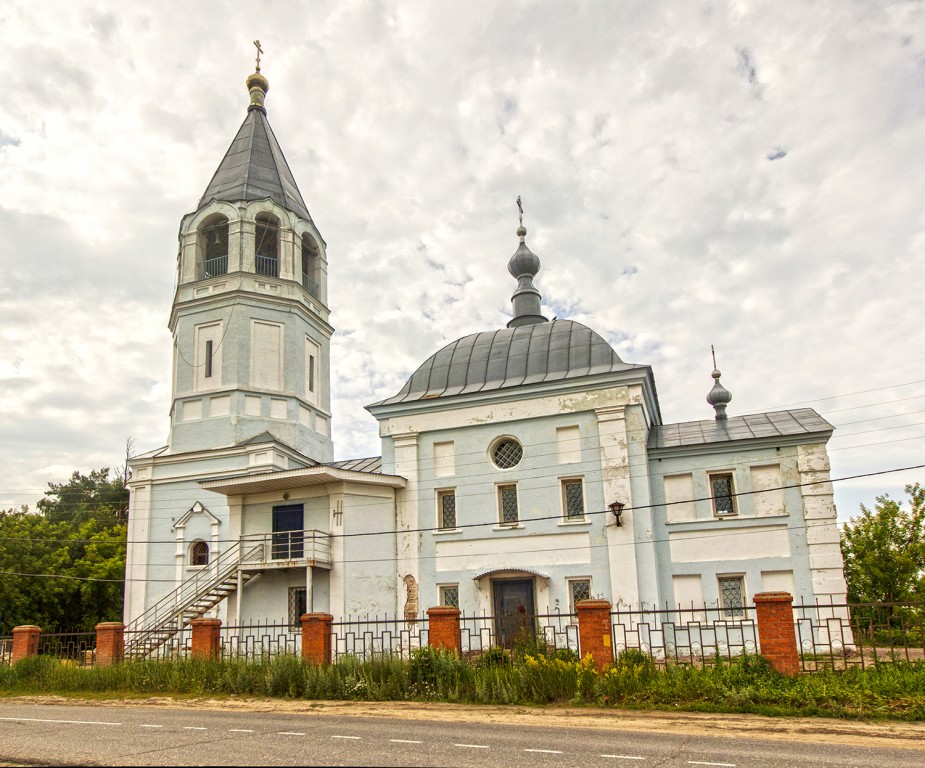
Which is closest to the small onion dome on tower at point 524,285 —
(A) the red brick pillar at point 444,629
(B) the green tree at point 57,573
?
(A) the red brick pillar at point 444,629

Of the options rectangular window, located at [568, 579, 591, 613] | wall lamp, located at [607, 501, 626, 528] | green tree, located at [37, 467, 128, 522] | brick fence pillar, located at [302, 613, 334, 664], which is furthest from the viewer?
green tree, located at [37, 467, 128, 522]

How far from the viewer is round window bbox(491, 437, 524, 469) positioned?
2103 cm

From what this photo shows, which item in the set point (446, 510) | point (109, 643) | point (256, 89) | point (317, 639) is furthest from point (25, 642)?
point (256, 89)

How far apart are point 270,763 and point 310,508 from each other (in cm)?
1367

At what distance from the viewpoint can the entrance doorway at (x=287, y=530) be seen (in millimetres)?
20755

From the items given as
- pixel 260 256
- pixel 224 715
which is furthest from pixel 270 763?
pixel 260 256

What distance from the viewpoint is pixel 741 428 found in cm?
2041

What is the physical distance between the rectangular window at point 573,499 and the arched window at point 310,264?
12.6 meters

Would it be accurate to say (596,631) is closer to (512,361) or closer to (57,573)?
(512,361)

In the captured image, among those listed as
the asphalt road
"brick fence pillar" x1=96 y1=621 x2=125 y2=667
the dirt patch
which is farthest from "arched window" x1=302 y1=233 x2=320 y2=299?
the asphalt road

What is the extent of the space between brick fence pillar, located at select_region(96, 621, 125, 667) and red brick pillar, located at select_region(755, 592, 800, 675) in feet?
41.9

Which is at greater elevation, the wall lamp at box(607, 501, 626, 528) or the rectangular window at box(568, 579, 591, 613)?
the wall lamp at box(607, 501, 626, 528)

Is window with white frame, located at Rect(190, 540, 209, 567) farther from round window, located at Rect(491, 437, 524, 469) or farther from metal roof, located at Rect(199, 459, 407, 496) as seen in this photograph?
round window, located at Rect(491, 437, 524, 469)

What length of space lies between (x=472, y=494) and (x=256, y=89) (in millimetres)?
19830
